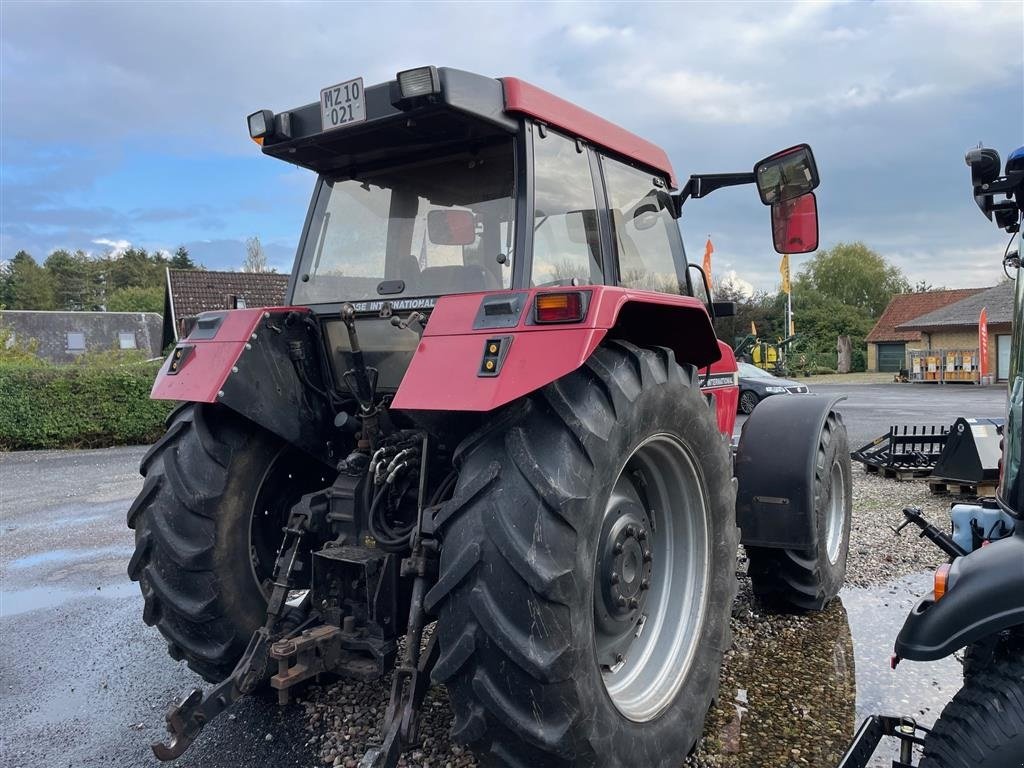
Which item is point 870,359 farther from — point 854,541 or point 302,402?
point 302,402

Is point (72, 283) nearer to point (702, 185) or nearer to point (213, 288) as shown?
point (213, 288)

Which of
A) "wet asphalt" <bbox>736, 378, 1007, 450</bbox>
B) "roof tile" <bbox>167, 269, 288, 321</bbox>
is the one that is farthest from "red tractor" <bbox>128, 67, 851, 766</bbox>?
"roof tile" <bbox>167, 269, 288, 321</bbox>

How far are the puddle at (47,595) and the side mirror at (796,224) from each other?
4.93 metres

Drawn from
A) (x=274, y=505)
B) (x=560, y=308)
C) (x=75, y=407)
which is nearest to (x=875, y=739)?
(x=560, y=308)

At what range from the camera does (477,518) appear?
2123mm

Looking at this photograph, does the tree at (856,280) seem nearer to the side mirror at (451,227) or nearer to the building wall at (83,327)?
the building wall at (83,327)

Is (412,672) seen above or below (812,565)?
above

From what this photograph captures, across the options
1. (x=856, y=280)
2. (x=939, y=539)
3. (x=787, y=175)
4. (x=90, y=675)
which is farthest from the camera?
(x=856, y=280)

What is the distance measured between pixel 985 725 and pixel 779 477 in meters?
2.35

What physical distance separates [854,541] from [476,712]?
16.1 feet

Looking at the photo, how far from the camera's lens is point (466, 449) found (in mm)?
2281

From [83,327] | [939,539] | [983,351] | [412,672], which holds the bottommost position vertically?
[983,351]

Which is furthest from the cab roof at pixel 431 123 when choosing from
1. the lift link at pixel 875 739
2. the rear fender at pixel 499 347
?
the lift link at pixel 875 739

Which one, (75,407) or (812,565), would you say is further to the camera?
(75,407)
